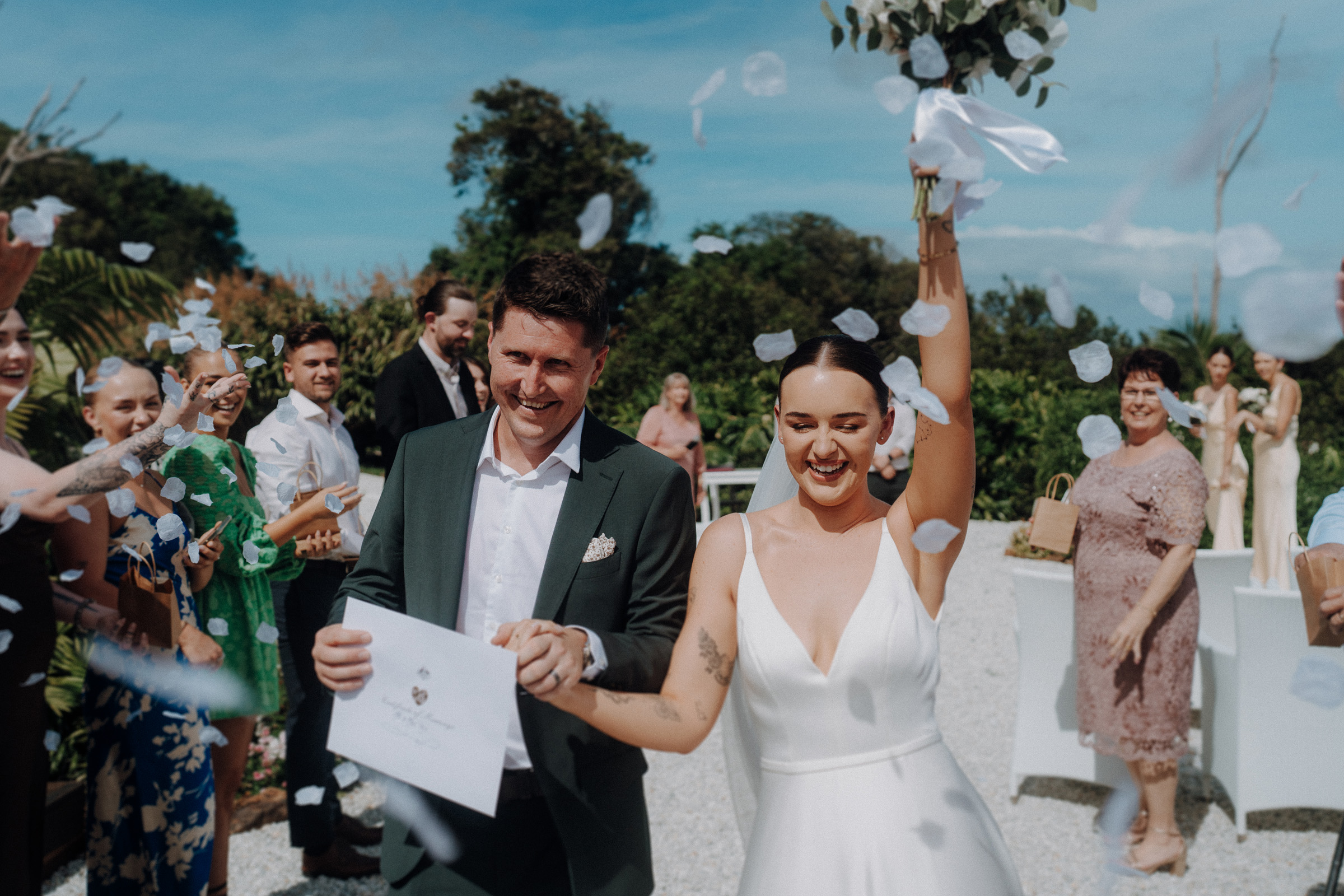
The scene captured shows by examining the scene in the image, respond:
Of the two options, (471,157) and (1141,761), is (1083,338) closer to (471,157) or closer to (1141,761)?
(1141,761)

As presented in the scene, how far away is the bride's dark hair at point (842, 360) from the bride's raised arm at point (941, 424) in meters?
0.12

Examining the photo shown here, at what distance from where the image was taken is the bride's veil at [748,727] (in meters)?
2.56

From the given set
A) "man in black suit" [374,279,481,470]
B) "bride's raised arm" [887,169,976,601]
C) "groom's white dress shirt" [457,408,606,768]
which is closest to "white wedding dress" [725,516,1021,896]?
"bride's raised arm" [887,169,976,601]

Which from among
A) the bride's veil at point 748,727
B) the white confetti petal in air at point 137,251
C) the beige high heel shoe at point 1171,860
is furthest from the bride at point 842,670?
the beige high heel shoe at point 1171,860

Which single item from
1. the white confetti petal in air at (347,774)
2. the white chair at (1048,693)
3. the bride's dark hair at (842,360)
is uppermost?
the bride's dark hair at (842,360)

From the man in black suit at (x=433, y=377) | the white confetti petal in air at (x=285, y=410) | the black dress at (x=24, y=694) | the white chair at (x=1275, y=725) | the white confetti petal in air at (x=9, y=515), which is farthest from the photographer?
the man in black suit at (x=433, y=377)

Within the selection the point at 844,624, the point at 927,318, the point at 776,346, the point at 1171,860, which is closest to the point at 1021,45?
the point at 927,318

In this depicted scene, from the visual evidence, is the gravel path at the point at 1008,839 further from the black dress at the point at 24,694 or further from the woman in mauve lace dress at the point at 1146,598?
the black dress at the point at 24,694

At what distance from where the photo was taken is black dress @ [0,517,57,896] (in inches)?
99.2

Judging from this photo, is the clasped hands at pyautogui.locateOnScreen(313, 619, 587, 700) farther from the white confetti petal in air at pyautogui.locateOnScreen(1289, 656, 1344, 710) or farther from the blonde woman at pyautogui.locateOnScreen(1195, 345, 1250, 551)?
the blonde woman at pyautogui.locateOnScreen(1195, 345, 1250, 551)

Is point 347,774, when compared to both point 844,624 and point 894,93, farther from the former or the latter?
point 894,93

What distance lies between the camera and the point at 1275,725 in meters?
4.55

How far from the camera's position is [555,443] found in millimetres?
→ 2369

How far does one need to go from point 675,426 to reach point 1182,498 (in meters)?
6.77
